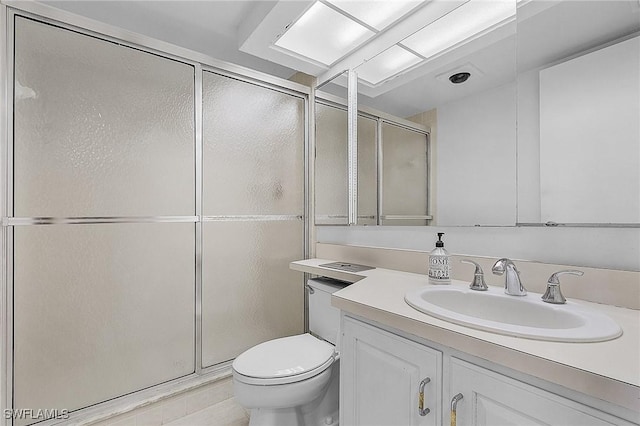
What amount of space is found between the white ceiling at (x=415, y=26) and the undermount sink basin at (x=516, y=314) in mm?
905

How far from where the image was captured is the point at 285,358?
1.45 meters

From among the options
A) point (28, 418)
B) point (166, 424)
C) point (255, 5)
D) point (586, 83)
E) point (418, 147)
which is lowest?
point (166, 424)

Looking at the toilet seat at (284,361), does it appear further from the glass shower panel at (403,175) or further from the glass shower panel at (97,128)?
the glass shower panel at (97,128)

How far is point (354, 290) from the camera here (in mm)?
1192

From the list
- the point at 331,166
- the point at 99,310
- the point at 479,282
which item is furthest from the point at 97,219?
the point at 479,282

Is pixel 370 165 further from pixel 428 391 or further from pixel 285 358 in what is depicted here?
pixel 428 391

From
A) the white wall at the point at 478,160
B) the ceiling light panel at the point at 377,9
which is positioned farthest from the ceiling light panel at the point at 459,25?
the white wall at the point at 478,160

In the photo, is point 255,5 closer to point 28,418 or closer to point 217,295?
point 217,295

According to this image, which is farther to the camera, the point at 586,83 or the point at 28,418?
the point at 28,418

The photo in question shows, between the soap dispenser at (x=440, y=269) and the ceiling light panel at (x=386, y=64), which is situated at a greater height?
the ceiling light panel at (x=386, y=64)

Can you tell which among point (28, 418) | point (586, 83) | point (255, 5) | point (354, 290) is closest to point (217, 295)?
point (28, 418)

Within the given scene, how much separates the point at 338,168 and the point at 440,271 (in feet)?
3.57

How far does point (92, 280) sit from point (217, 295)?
647 mm

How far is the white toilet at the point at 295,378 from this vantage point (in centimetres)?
130
